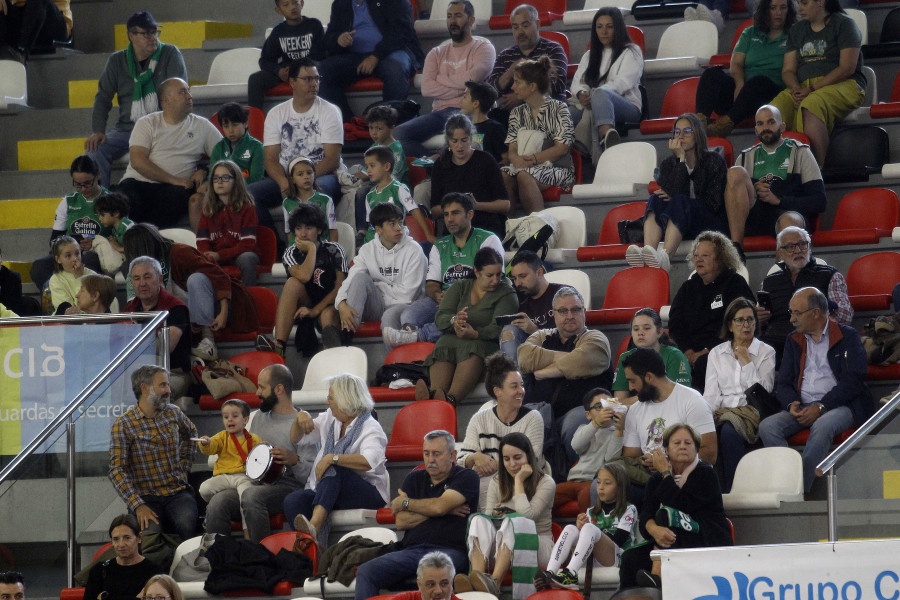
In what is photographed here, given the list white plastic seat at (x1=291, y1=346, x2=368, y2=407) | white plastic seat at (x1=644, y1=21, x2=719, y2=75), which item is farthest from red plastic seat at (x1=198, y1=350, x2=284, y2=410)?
white plastic seat at (x1=644, y1=21, x2=719, y2=75)

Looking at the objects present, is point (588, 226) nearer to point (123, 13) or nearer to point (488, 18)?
point (488, 18)

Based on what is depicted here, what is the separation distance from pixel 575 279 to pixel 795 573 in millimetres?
3590

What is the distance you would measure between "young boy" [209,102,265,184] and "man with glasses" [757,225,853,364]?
367cm

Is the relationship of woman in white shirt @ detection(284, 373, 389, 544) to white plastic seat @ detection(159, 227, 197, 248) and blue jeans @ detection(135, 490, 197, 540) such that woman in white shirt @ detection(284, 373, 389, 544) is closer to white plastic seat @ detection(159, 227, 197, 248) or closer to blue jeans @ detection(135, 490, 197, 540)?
blue jeans @ detection(135, 490, 197, 540)

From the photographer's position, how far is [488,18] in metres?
11.3

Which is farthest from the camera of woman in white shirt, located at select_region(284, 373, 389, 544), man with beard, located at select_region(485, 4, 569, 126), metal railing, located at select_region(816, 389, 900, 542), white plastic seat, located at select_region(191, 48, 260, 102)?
white plastic seat, located at select_region(191, 48, 260, 102)

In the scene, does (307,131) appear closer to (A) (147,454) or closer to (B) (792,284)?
(A) (147,454)

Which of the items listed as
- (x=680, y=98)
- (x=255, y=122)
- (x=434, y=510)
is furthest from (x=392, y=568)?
(x=255, y=122)

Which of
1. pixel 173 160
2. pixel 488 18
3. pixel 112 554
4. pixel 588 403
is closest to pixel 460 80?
pixel 488 18

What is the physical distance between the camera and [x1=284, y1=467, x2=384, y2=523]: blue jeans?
7.34m

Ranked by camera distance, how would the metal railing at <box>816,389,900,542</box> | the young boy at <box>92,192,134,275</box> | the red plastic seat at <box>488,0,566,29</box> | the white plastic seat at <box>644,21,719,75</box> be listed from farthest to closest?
the red plastic seat at <box>488,0,566,29</box>
the white plastic seat at <box>644,21,719,75</box>
the young boy at <box>92,192,134,275</box>
the metal railing at <box>816,389,900,542</box>

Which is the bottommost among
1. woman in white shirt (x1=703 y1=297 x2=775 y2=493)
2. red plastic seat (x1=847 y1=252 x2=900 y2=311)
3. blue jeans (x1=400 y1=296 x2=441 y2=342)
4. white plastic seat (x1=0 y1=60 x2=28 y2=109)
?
woman in white shirt (x1=703 y1=297 x2=775 y2=493)

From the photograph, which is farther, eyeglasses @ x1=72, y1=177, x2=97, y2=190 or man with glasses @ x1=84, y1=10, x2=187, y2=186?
man with glasses @ x1=84, y1=10, x2=187, y2=186

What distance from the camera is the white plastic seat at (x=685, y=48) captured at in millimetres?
10320
